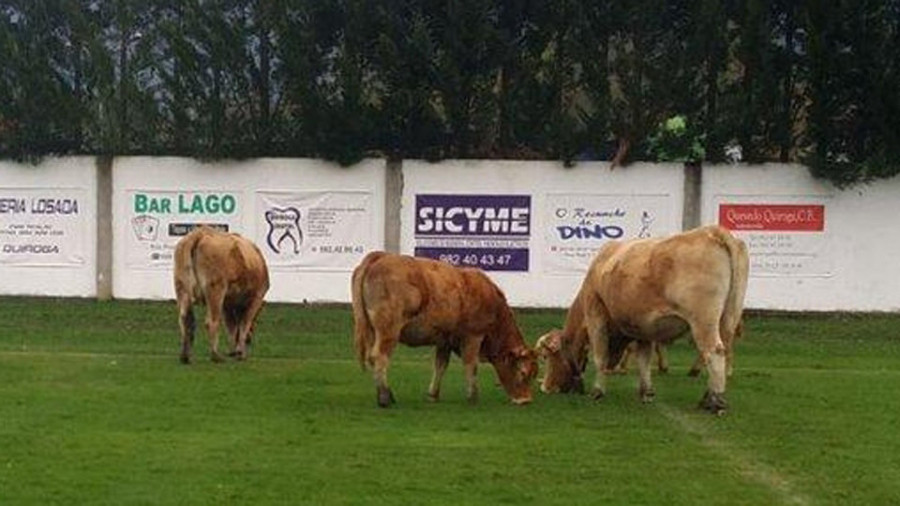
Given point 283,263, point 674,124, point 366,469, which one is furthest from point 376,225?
point 366,469

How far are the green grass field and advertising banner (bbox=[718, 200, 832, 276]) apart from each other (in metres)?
6.91

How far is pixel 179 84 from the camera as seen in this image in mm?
31094

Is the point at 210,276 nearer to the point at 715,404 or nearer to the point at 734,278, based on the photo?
the point at 715,404

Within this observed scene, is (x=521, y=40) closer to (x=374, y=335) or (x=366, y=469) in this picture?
(x=374, y=335)

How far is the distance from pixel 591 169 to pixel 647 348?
42.4 ft

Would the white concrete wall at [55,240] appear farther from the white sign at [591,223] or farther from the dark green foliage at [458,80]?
the white sign at [591,223]

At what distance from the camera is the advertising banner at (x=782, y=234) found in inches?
1101

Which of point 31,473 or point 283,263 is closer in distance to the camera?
point 31,473

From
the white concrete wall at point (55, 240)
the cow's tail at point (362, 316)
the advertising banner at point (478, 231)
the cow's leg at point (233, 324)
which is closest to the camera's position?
the cow's tail at point (362, 316)

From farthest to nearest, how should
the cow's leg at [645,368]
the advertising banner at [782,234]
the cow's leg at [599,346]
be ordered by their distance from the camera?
the advertising banner at [782,234] → the cow's leg at [599,346] → the cow's leg at [645,368]

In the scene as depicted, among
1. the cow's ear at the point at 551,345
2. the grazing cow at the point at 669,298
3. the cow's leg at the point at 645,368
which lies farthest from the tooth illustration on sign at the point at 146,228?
the cow's leg at the point at 645,368

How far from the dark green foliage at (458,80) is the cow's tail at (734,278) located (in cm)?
1391

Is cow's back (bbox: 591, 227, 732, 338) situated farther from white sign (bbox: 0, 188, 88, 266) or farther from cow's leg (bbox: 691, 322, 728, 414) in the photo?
white sign (bbox: 0, 188, 88, 266)

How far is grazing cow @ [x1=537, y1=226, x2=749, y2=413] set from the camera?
14609 mm
